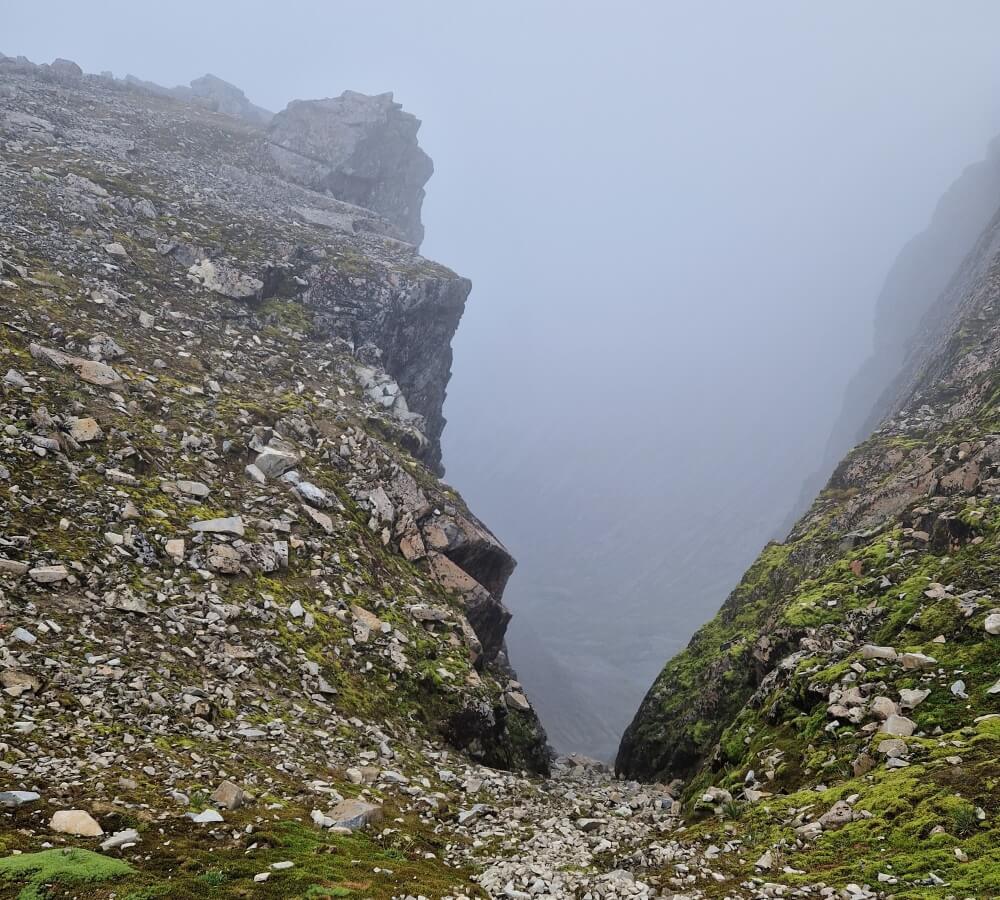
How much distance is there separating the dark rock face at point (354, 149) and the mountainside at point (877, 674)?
65943mm

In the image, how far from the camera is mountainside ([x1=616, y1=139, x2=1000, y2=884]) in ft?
31.8

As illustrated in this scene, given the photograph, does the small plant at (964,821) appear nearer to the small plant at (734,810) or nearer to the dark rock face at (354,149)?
the small plant at (734,810)

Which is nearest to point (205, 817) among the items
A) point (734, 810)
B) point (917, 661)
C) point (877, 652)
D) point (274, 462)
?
point (734, 810)

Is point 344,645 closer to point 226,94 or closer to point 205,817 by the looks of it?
point 205,817

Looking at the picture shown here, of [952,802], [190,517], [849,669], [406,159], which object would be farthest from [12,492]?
[406,159]

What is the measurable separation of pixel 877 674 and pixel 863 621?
12.6 feet

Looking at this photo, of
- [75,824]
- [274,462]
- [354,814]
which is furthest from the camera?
[274,462]

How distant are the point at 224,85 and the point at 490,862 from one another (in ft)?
591

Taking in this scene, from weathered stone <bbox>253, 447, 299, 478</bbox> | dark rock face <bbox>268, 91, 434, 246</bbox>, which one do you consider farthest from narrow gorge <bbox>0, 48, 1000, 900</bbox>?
dark rock face <bbox>268, 91, 434, 246</bbox>

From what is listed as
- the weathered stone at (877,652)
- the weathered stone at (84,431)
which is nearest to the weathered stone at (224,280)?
the weathered stone at (84,431)

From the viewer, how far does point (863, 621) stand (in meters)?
17.8

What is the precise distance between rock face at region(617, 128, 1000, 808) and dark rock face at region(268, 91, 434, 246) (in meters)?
64.6

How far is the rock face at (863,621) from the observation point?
1362cm

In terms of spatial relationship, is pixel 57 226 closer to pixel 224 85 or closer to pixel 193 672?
pixel 193 672
